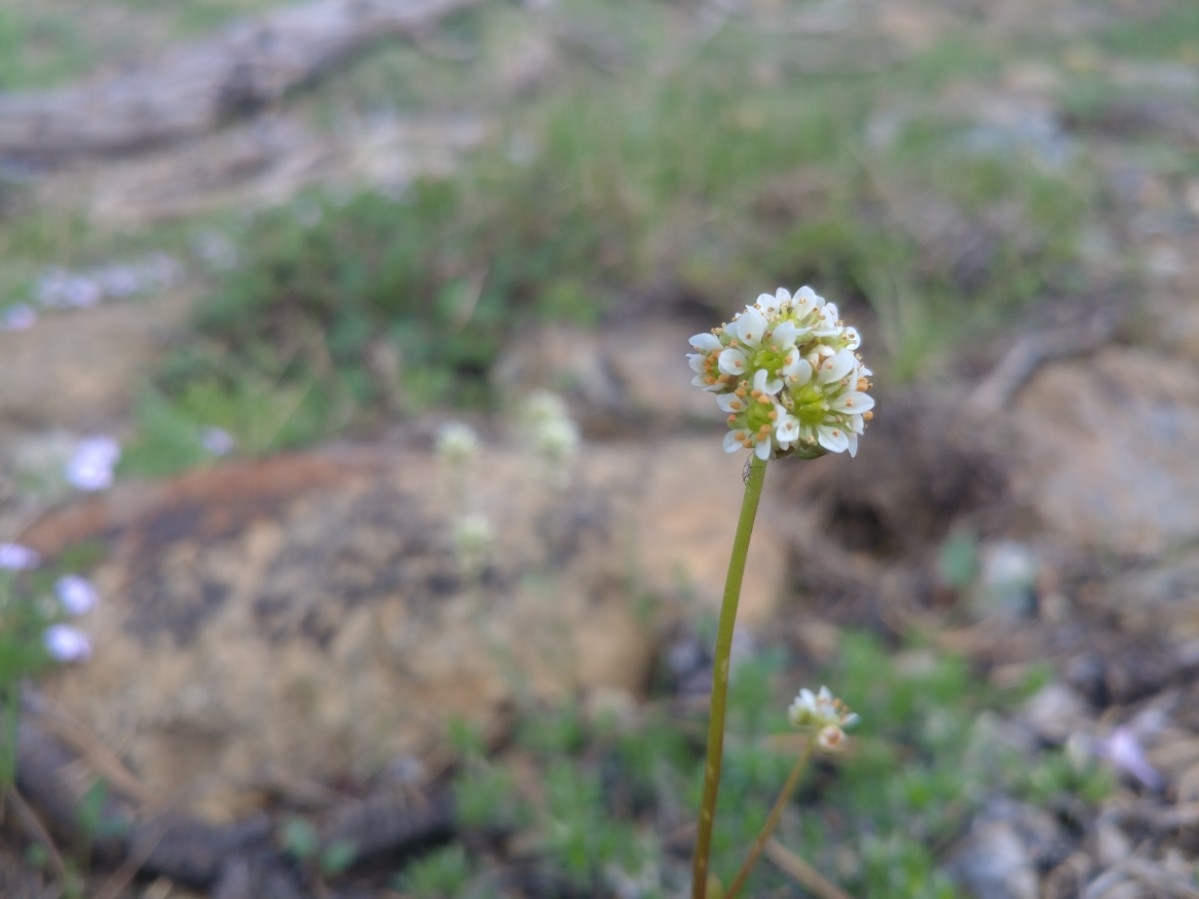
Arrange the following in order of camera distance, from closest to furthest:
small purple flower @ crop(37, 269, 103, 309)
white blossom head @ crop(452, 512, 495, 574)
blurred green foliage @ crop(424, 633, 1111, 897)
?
blurred green foliage @ crop(424, 633, 1111, 897)
white blossom head @ crop(452, 512, 495, 574)
small purple flower @ crop(37, 269, 103, 309)

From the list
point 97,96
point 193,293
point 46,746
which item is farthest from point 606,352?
point 97,96

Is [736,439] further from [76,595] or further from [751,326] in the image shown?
[76,595]

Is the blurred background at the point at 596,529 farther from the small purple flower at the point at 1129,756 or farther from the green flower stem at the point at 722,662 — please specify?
the green flower stem at the point at 722,662

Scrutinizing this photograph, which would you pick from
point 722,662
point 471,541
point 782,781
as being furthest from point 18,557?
point 722,662

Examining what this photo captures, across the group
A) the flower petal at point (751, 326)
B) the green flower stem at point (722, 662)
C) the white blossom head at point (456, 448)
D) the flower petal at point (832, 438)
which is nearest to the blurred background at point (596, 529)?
the white blossom head at point (456, 448)

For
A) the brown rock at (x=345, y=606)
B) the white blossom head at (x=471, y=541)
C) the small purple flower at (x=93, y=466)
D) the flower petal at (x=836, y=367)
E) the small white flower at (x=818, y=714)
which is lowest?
the small purple flower at (x=93, y=466)

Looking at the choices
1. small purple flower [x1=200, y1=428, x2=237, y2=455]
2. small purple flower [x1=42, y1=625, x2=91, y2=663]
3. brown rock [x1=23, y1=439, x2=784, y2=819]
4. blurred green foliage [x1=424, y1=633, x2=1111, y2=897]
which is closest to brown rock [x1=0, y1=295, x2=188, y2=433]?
small purple flower [x1=200, y1=428, x2=237, y2=455]

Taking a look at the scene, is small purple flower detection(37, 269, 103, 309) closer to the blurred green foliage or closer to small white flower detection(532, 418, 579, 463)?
small white flower detection(532, 418, 579, 463)

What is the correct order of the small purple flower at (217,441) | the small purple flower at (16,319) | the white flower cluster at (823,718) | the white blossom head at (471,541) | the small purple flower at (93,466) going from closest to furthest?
1. the white flower cluster at (823,718)
2. the white blossom head at (471,541)
3. the small purple flower at (93,466)
4. the small purple flower at (217,441)
5. the small purple flower at (16,319)

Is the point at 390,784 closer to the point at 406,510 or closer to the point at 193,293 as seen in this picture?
the point at 406,510
